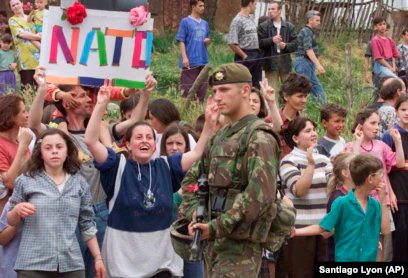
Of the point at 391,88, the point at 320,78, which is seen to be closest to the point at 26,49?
the point at 320,78

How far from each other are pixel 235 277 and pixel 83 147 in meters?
2.21

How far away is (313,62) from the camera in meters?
16.0

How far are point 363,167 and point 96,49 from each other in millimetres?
2295

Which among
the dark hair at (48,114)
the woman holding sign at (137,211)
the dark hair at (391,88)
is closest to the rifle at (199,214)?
the woman holding sign at (137,211)

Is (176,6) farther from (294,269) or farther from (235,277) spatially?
(235,277)

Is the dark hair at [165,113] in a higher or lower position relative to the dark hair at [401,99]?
lower

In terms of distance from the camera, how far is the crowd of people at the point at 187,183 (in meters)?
6.68

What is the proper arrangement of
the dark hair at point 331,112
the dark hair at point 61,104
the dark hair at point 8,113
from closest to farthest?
1. the dark hair at point 8,113
2. the dark hair at point 61,104
3. the dark hair at point 331,112

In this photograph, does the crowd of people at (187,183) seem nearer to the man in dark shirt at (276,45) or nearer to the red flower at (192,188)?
the red flower at (192,188)

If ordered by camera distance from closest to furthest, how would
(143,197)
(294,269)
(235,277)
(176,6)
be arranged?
1. (235,277)
2. (143,197)
3. (294,269)
4. (176,6)

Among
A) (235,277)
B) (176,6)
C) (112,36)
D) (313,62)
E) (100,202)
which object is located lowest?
(235,277)

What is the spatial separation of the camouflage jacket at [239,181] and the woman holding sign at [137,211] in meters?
1.11

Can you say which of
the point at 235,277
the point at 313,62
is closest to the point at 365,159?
the point at 235,277

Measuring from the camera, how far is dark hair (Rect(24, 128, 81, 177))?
769 centimetres
